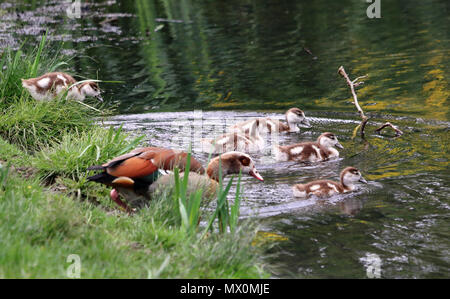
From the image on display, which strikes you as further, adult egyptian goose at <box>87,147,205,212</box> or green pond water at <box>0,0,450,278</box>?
green pond water at <box>0,0,450,278</box>

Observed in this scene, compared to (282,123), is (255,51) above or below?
above

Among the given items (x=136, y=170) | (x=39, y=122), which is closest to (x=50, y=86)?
(x=39, y=122)

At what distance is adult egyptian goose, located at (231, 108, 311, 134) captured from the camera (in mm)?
8953

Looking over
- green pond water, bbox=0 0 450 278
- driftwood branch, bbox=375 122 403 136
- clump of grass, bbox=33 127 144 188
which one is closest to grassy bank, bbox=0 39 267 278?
clump of grass, bbox=33 127 144 188

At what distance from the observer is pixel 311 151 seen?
7.96 meters

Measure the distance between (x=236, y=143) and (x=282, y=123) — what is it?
1237 millimetres

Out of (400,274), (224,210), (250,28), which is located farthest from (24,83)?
(250,28)

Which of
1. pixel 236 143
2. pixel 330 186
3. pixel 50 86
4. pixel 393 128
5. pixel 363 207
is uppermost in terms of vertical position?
pixel 50 86

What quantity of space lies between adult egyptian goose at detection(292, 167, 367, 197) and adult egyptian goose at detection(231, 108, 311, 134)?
2333 millimetres

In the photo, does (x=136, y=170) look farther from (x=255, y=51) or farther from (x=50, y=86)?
(x=255, y=51)

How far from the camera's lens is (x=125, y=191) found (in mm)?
5238

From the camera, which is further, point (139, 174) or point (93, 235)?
point (139, 174)

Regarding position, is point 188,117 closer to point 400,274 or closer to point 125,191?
point 125,191

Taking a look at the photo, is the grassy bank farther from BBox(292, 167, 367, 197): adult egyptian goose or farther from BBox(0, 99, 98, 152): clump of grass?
BBox(292, 167, 367, 197): adult egyptian goose
